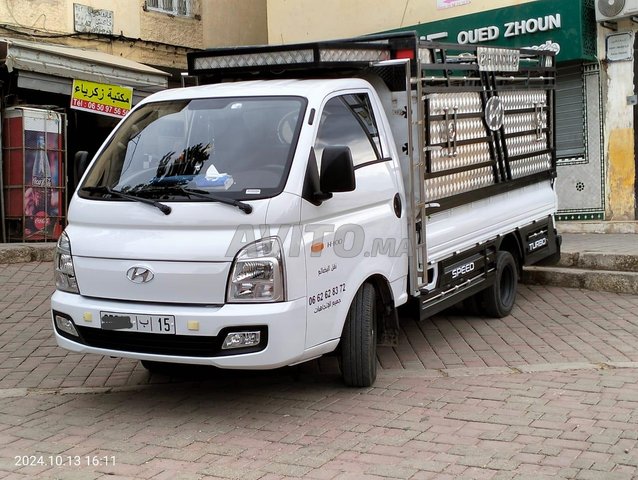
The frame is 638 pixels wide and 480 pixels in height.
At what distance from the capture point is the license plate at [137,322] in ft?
15.4

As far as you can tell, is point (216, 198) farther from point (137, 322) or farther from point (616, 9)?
point (616, 9)

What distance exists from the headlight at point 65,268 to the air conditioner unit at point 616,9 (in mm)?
8724

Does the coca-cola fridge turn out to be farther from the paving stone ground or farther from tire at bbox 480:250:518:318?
tire at bbox 480:250:518:318

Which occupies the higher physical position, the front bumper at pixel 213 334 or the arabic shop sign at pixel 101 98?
the arabic shop sign at pixel 101 98

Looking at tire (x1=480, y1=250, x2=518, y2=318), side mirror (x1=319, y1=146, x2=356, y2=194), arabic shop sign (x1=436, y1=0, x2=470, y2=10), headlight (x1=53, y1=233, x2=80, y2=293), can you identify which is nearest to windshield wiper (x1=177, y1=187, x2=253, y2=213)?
side mirror (x1=319, y1=146, x2=356, y2=194)

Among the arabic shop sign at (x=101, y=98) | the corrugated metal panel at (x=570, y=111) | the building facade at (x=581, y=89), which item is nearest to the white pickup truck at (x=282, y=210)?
the building facade at (x=581, y=89)

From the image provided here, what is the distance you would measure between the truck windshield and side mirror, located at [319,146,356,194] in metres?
0.23

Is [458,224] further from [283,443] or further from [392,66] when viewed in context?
[283,443]

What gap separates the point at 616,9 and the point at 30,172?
857cm

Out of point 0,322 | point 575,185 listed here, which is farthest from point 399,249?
point 575,185

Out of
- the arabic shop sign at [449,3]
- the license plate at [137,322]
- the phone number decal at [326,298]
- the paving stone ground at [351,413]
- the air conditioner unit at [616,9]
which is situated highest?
the arabic shop sign at [449,3]

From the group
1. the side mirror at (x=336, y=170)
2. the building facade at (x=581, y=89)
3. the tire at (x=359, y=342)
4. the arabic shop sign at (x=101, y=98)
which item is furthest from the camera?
the arabic shop sign at (x=101, y=98)

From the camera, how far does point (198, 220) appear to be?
4.75 metres

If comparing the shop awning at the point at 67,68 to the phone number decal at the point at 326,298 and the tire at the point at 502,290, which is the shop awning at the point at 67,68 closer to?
the tire at the point at 502,290
